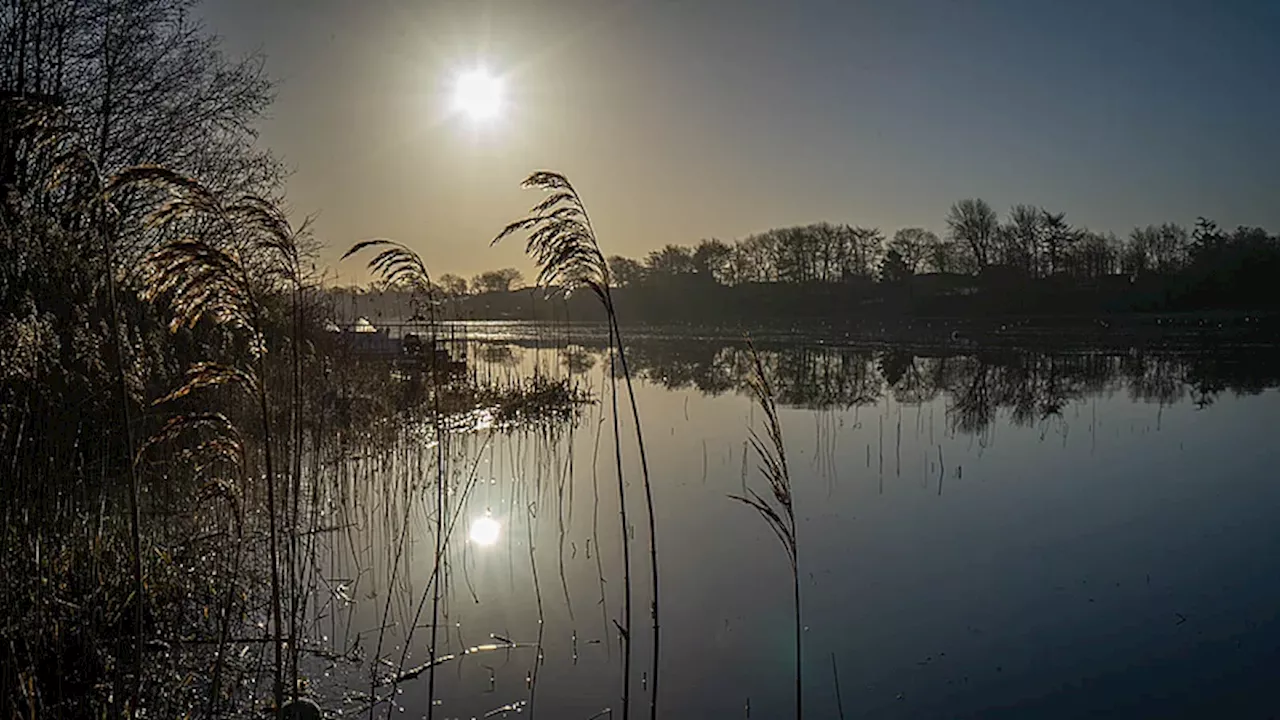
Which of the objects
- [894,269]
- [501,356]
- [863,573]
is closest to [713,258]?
[894,269]

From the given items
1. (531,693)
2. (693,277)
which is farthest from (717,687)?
(693,277)

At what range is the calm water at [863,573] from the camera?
17.3 ft

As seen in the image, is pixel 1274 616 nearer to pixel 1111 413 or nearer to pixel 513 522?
pixel 513 522

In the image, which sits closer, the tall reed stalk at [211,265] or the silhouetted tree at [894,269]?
the tall reed stalk at [211,265]

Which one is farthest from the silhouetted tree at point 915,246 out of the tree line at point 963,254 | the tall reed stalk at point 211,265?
the tall reed stalk at point 211,265

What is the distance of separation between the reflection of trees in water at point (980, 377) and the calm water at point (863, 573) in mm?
3672

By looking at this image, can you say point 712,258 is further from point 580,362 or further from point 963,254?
point 580,362

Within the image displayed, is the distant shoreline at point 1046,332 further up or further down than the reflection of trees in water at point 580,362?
further up

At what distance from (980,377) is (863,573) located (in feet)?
60.9

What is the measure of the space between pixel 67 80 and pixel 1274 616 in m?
18.8

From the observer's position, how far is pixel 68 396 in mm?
6426

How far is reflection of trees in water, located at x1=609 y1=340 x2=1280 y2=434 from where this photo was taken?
62.0ft

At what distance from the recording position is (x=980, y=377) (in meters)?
24.3

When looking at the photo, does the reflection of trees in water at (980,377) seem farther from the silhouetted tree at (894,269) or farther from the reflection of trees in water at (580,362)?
the silhouetted tree at (894,269)
